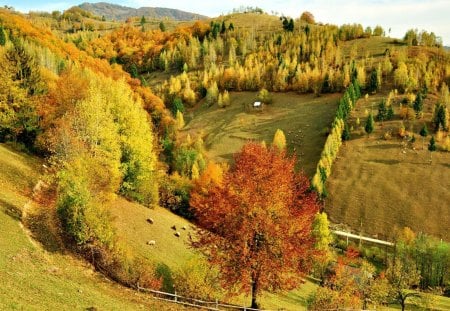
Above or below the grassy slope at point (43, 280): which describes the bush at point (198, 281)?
below

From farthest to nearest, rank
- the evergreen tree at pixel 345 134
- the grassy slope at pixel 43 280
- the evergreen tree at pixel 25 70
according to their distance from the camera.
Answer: the evergreen tree at pixel 345 134 < the evergreen tree at pixel 25 70 < the grassy slope at pixel 43 280

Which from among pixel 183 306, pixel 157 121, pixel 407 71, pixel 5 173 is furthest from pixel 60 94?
pixel 407 71

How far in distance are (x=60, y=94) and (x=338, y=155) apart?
84.7 m

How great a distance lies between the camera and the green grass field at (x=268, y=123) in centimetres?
13825

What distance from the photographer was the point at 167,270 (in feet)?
147

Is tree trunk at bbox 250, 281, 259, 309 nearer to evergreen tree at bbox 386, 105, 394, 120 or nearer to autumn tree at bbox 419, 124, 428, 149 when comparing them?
autumn tree at bbox 419, 124, 428, 149

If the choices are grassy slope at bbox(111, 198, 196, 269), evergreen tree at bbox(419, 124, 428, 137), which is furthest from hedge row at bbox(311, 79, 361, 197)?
grassy slope at bbox(111, 198, 196, 269)

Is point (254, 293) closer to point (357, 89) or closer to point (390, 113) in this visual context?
point (390, 113)

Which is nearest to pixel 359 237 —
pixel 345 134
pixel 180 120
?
pixel 345 134

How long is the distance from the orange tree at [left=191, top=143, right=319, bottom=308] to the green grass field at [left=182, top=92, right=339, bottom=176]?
86780 millimetres

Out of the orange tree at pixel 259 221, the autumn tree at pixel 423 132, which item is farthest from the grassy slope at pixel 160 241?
the autumn tree at pixel 423 132

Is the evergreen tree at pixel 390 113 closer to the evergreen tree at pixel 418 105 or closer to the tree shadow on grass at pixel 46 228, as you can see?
the evergreen tree at pixel 418 105

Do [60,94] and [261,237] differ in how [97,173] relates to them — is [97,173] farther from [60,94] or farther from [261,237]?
[60,94]

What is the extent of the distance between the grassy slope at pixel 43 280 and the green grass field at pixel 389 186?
252 feet
